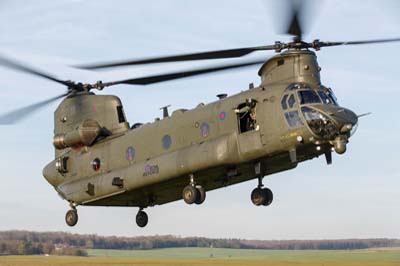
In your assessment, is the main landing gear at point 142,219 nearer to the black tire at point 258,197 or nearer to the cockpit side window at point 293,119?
the black tire at point 258,197

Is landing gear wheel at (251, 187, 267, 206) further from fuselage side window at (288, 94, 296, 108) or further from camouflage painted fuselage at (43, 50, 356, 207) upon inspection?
fuselage side window at (288, 94, 296, 108)

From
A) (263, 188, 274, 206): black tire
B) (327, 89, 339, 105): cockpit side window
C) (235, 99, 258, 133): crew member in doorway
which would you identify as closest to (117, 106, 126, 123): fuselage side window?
(263, 188, 274, 206): black tire

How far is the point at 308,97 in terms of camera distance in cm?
2275

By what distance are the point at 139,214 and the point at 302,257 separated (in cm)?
4151

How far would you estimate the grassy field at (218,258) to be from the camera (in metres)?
64.1

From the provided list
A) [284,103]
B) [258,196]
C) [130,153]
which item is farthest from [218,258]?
[284,103]

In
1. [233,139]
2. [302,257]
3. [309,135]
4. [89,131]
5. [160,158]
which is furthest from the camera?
[302,257]

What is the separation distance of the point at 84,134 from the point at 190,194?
6664 millimetres

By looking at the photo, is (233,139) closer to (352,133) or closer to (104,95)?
(352,133)

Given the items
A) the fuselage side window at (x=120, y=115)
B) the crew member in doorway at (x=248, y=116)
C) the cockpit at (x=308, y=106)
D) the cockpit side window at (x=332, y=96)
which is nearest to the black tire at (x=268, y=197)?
the crew member in doorway at (x=248, y=116)

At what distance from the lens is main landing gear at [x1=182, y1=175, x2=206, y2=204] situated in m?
24.7

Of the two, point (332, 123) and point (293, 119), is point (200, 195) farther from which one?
point (332, 123)

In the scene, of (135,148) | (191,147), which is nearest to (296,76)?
(191,147)

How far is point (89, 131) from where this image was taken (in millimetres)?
29750
